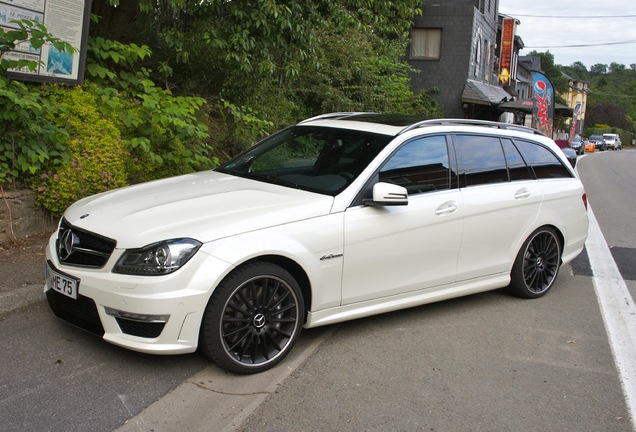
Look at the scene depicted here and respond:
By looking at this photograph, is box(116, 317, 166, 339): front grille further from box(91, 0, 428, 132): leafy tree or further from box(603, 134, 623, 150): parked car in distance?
box(603, 134, 623, 150): parked car in distance

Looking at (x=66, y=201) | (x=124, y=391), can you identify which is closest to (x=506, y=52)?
(x=66, y=201)

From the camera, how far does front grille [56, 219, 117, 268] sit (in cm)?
405

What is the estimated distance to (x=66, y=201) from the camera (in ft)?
22.0

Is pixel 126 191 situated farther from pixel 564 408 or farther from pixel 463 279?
pixel 564 408

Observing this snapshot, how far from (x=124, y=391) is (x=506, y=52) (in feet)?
118

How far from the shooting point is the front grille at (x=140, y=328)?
3863mm

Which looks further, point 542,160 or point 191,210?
point 542,160

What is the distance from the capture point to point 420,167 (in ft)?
17.2

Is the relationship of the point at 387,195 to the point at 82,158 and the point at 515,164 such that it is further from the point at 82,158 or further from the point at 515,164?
the point at 82,158

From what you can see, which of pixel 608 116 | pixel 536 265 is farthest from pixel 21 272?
pixel 608 116

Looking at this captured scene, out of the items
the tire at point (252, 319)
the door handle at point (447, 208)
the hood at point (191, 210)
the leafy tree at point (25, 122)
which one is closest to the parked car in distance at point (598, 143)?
the door handle at point (447, 208)

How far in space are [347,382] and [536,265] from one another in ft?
9.22

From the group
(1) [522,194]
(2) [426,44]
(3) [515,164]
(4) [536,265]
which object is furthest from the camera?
(2) [426,44]

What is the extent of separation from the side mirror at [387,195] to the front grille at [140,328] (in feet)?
5.57
